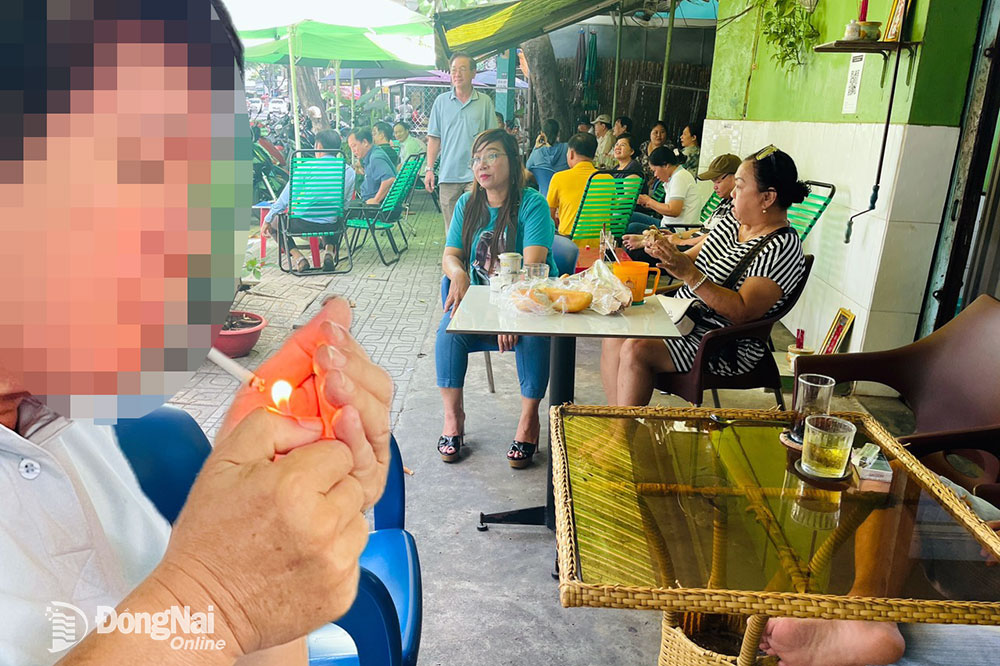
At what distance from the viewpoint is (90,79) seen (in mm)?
359

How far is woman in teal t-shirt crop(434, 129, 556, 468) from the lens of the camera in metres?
2.75

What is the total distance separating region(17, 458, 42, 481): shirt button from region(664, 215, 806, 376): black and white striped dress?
223 centimetres

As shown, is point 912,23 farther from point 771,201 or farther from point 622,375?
point 622,375

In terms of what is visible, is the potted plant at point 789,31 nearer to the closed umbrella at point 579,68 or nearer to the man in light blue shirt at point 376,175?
the man in light blue shirt at point 376,175

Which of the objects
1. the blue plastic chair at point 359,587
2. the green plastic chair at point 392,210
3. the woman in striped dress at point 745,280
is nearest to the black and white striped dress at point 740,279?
the woman in striped dress at point 745,280

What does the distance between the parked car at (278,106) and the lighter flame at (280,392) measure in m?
0.21

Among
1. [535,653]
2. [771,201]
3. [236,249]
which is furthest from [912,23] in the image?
[236,249]

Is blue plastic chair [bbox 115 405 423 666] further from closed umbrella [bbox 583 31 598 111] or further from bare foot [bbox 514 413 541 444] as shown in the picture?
closed umbrella [bbox 583 31 598 111]

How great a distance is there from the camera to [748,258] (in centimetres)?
256

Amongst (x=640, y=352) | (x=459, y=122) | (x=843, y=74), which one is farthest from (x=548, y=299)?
(x=459, y=122)

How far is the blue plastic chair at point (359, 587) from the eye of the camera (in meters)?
0.92

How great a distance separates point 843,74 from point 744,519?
3363mm

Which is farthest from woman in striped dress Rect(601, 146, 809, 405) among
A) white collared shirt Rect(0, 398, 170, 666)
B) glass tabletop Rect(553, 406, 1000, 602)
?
white collared shirt Rect(0, 398, 170, 666)

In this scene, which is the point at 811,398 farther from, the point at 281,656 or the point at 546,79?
the point at 546,79
